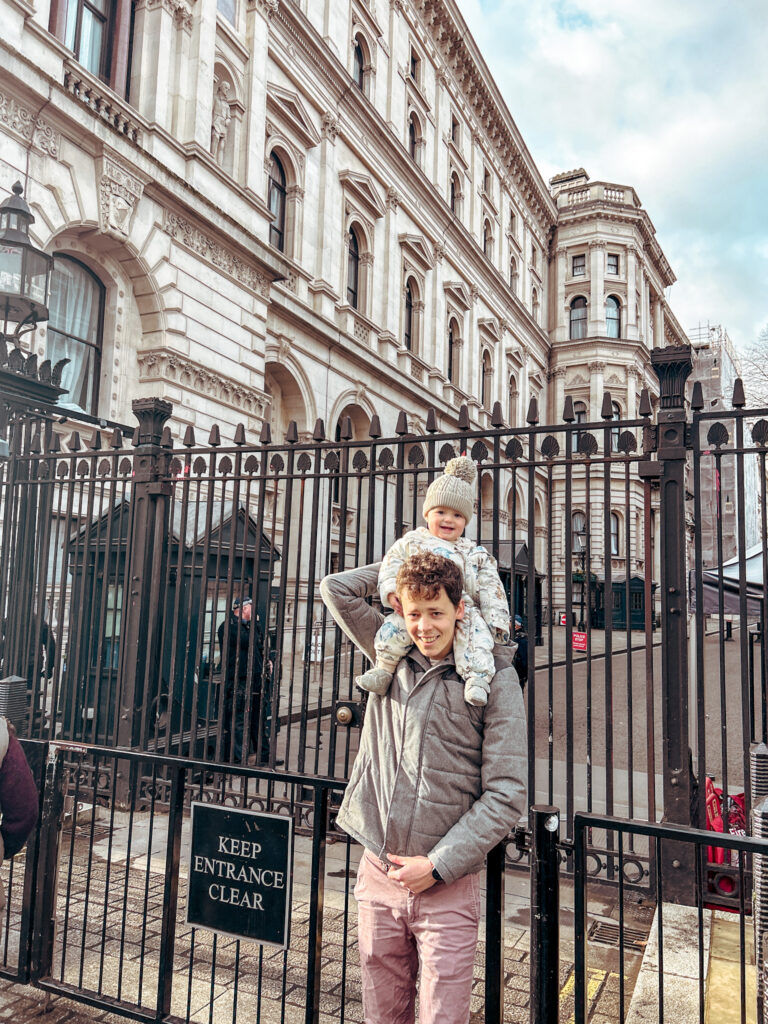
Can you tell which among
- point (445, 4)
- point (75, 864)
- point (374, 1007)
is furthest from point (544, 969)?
point (445, 4)

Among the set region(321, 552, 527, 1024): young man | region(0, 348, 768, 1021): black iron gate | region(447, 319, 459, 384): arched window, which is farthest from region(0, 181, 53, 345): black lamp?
region(447, 319, 459, 384): arched window

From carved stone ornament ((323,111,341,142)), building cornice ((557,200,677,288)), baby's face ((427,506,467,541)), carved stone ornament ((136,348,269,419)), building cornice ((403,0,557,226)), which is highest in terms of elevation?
building cornice ((557,200,677,288))

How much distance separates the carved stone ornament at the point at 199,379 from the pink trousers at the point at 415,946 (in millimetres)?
12162

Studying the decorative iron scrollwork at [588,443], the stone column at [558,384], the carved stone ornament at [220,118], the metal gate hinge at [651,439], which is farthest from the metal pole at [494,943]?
the stone column at [558,384]

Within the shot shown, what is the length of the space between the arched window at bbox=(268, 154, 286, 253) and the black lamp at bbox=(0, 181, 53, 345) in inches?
509

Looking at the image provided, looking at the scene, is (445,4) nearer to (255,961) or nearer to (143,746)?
(143,746)

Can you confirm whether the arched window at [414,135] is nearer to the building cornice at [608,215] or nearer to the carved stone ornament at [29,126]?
the carved stone ornament at [29,126]

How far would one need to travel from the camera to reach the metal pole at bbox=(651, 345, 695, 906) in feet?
14.8

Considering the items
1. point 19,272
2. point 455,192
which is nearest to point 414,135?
point 455,192

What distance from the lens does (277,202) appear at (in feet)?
63.0

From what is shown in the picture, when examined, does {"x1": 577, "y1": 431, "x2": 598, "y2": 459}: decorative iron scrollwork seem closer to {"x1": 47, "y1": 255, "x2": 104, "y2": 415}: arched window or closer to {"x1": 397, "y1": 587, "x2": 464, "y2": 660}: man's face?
{"x1": 397, "y1": 587, "x2": 464, "y2": 660}: man's face

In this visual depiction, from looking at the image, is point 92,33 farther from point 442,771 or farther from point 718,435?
point 442,771

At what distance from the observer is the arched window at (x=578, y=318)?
44.6 metres

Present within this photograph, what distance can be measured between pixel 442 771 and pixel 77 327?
12360 mm
